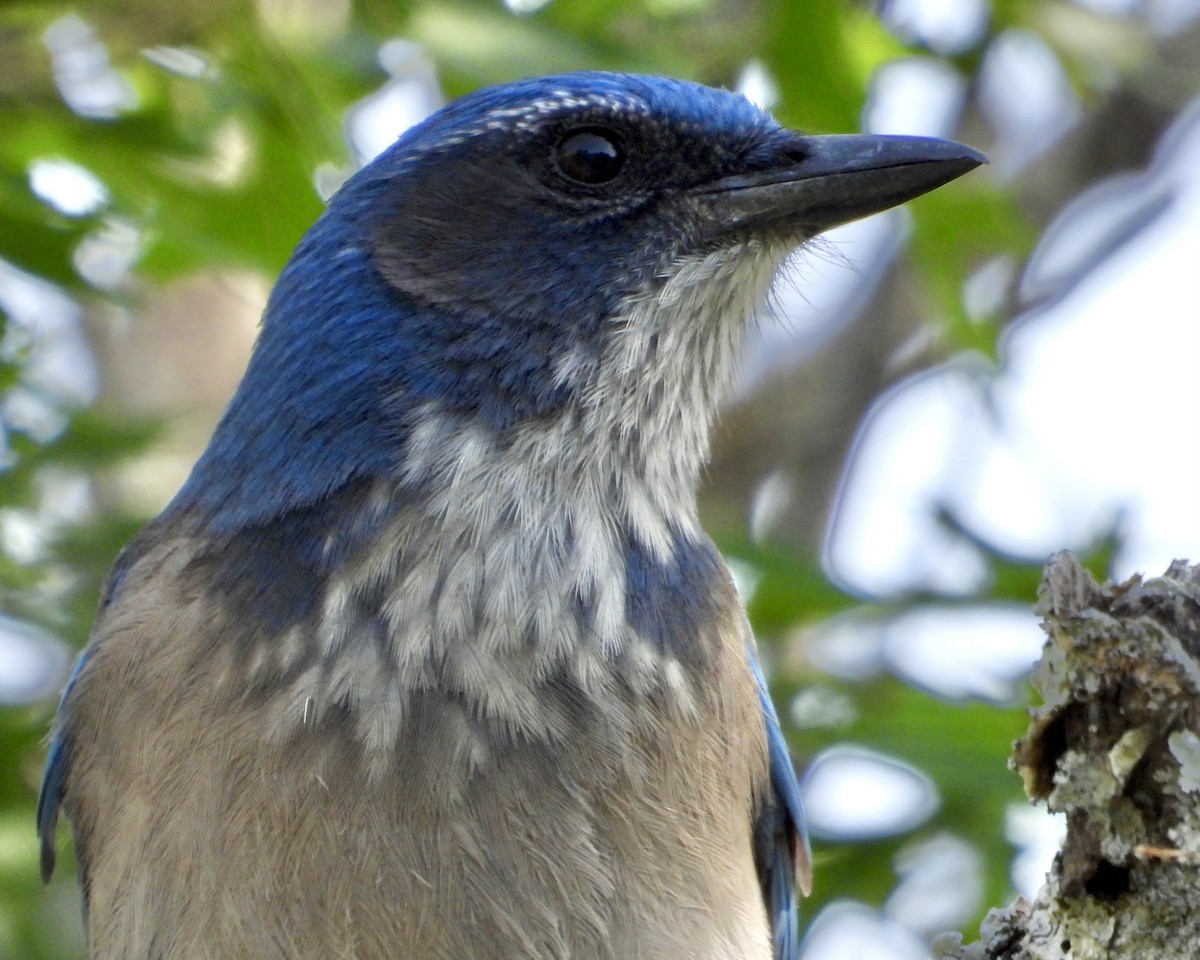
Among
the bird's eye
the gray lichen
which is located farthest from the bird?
the gray lichen

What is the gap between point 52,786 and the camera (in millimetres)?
4930

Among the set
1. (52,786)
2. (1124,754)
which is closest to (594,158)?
(52,786)

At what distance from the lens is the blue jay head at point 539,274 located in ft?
14.8

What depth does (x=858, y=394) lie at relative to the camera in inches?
341

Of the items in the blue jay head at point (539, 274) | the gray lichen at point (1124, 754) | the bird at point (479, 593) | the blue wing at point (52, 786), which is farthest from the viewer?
the blue wing at point (52, 786)

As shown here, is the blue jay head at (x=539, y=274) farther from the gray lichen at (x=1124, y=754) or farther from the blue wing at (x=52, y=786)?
the gray lichen at (x=1124, y=754)

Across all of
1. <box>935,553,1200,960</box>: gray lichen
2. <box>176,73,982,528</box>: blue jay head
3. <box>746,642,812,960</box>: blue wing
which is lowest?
<box>746,642,812,960</box>: blue wing

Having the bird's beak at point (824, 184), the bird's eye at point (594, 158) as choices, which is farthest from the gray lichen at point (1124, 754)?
the bird's eye at point (594, 158)

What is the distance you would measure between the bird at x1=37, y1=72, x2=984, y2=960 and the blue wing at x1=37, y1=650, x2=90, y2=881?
13mm

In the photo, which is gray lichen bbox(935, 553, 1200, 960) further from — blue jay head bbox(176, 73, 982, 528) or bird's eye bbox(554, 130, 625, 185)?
bird's eye bbox(554, 130, 625, 185)

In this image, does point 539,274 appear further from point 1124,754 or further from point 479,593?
point 1124,754

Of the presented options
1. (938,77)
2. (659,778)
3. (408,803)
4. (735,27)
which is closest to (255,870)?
(408,803)

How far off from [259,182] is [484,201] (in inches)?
44.1

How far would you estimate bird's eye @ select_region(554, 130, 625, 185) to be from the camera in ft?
15.9
